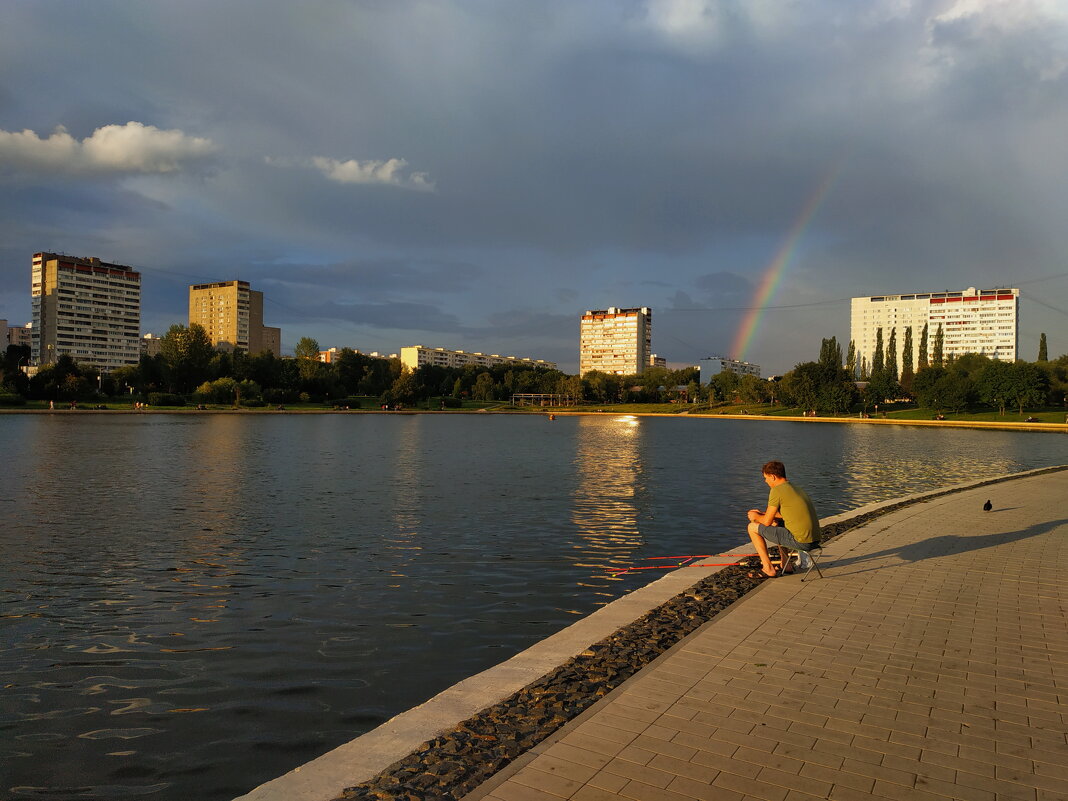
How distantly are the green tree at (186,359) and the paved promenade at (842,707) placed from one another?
472 feet

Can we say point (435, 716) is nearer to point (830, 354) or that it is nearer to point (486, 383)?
point (830, 354)

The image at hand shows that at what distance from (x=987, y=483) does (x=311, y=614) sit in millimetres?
22713

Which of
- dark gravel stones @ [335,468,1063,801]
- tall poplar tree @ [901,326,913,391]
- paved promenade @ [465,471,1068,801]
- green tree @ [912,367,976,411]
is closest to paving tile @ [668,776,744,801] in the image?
paved promenade @ [465,471,1068,801]

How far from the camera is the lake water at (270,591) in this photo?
6414 mm

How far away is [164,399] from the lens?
121625 mm

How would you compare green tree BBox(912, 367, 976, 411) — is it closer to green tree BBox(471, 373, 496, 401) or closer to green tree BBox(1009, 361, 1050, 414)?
green tree BBox(1009, 361, 1050, 414)

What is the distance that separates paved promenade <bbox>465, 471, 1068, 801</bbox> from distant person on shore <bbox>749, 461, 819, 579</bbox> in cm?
52

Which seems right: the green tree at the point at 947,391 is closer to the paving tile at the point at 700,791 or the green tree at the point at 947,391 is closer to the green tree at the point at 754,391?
the green tree at the point at 754,391

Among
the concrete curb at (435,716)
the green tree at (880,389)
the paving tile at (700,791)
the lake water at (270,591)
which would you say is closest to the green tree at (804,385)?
the green tree at (880,389)

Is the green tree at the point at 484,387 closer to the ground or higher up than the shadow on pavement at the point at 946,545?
higher up

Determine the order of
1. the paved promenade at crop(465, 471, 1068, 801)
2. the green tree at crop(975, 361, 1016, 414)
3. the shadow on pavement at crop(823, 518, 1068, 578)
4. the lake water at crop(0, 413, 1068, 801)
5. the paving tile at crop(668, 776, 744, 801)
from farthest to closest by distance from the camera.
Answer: the green tree at crop(975, 361, 1016, 414)
the shadow on pavement at crop(823, 518, 1068, 578)
the lake water at crop(0, 413, 1068, 801)
the paved promenade at crop(465, 471, 1068, 801)
the paving tile at crop(668, 776, 744, 801)

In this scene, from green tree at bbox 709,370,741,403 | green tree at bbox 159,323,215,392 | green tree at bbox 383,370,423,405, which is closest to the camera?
green tree at bbox 159,323,215,392

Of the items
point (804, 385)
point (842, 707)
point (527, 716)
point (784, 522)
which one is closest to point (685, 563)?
point (784, 522)

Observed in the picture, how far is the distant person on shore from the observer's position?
1028 cm
